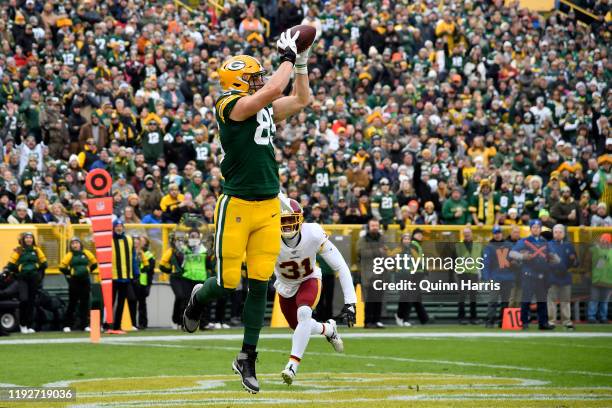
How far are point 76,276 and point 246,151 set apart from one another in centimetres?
992

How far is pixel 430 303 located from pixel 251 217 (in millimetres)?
11929

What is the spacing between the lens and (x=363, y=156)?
2098 cm

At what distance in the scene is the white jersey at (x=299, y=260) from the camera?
35.1ft

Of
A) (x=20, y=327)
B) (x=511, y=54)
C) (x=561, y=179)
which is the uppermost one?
(x=511, y=54)

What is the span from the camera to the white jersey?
422 inches

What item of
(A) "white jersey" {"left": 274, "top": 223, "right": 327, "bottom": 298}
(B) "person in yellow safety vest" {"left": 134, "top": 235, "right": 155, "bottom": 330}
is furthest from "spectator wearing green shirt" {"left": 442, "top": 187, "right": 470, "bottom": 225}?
(A) "white jersey" {"left": 274, "top": 223, "right": 327, "bottom": 298}

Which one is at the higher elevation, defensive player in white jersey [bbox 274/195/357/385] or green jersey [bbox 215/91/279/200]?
green jersey [bbox 215/91/279/200]

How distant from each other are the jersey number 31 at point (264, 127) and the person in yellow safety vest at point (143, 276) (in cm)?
1017

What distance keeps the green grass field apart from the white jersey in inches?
33.2

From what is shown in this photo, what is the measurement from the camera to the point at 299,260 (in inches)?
423

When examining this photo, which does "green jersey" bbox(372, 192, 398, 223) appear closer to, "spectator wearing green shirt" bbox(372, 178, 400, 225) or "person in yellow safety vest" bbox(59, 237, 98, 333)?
"spectator wearing green shirt" bbox(372, 178, 400, 225)

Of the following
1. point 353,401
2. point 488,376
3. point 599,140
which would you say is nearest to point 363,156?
point 599,140

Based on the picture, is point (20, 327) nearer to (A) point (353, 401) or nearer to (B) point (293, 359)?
(B) point (293, 359)

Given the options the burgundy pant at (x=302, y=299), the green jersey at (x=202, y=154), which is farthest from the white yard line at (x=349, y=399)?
the green jersey at (x=202, y=154)
